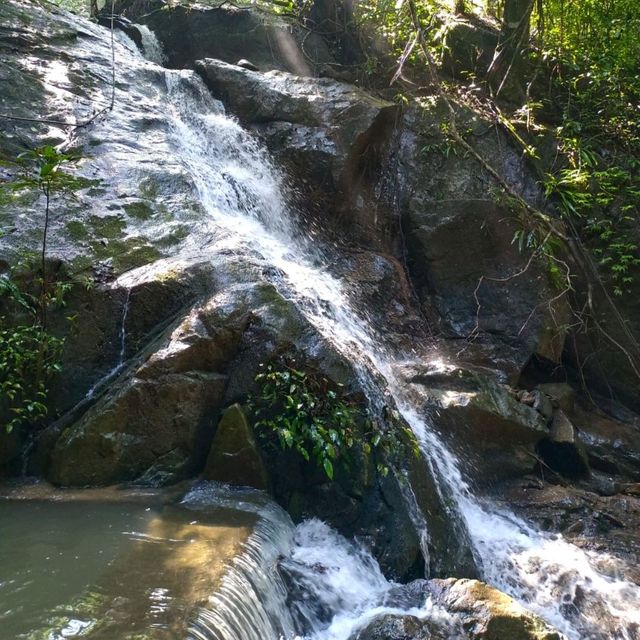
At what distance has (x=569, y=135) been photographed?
9094 millimetres

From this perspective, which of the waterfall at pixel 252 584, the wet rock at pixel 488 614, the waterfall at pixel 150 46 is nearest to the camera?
the waterfall at pixel 252 584

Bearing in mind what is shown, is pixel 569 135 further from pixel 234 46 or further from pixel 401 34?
pixel 234 46

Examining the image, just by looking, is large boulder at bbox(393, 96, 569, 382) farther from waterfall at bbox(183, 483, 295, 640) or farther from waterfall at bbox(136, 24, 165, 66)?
waterfall at bbox(136, 24, 165, 66)

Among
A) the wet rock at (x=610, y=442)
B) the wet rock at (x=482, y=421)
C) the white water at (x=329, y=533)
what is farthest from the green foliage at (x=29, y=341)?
the wet rock at (x=610, y=442)

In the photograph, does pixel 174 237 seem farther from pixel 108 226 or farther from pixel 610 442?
pixel 610 442

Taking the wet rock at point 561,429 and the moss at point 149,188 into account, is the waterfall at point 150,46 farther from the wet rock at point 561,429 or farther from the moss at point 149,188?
the wet rock at point 561,429

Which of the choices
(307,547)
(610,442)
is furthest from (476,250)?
(307,547)

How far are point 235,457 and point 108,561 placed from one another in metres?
1.44

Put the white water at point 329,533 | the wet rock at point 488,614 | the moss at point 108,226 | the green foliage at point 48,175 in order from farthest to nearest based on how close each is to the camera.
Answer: the moss at point 108,226
the green foliage at point 48,175
the white water at point 329,533
the wet rock at point 488,614

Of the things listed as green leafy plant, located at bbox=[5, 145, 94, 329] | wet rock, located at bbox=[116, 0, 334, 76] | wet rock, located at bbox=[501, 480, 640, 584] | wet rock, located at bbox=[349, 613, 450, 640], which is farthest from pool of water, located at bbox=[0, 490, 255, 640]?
wet rock, located at bbox=[116, 0, 334, 76]

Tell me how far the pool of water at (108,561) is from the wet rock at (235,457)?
41cm

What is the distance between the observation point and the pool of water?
272 centimetres

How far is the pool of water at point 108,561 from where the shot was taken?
2.72 meters

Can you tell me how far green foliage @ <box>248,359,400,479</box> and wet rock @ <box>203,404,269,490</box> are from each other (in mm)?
171
